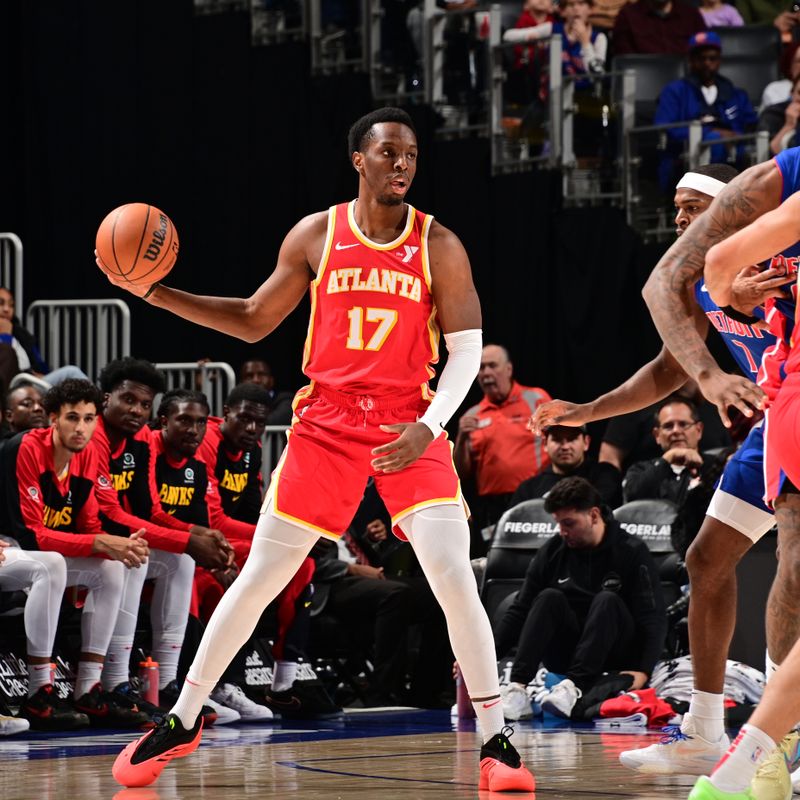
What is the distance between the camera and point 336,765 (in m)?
5.32

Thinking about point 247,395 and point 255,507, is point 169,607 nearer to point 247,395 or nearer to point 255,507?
point 255,507

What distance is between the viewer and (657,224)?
1066 centimetres

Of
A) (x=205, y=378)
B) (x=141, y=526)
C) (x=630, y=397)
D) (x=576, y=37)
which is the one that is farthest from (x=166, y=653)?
(x=576, y=37)

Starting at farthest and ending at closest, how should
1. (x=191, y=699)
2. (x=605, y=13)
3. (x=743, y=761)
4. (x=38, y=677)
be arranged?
(x=605, y=13), (x=38, y=677), (x=191, y=699), (x=743, y=761)

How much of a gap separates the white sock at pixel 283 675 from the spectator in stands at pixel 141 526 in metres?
0.56

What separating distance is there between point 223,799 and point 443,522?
41.3 inches

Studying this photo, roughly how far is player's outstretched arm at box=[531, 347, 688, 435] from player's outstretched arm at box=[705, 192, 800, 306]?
3.82ft

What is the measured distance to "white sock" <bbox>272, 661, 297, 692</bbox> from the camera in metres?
7.97

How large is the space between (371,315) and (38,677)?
321 cm

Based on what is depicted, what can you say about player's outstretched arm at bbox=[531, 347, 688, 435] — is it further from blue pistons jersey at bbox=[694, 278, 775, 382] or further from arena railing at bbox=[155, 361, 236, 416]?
arena railing at bbox=[155, 361, 236, 416]

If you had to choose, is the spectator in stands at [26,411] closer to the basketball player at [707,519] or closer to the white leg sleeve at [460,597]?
the white leg sleeve at [460,597]

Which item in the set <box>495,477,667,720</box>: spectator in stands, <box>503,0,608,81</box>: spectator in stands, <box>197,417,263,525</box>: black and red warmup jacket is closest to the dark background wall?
<box>503,0,608,81</box>: spectator in stands

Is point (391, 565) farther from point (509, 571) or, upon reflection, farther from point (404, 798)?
point (404, 798)

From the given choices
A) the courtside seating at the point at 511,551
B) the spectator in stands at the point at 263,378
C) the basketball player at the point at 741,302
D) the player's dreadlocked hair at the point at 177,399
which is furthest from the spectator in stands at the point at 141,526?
the basketball player at the point at 741,302
